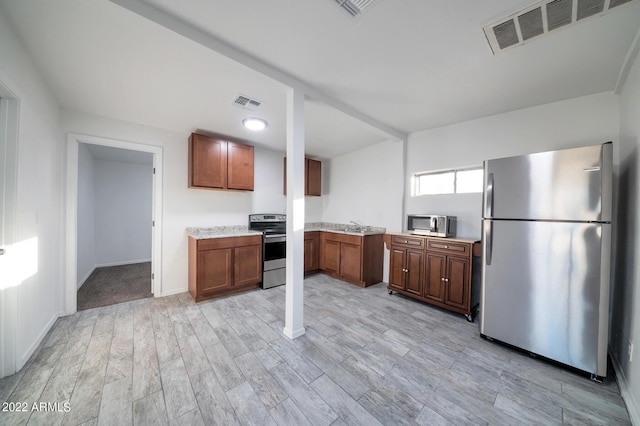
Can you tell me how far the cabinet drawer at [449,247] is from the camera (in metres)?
2.63

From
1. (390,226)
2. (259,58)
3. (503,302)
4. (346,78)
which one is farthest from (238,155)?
(503,302)

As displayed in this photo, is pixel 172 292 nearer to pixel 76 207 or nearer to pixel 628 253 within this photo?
pixel 76 207

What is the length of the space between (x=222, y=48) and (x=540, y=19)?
2.19 metres

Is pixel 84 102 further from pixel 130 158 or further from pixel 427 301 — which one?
pixel 427 301

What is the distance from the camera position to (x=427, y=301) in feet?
9.66

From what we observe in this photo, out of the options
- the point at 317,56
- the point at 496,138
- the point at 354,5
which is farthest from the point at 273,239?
the point at 496,138

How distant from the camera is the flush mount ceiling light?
2930mm

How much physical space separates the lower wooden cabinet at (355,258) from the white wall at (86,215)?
4.18 metres

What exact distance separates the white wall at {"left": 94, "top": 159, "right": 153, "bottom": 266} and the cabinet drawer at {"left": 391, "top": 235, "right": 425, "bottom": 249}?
570cm

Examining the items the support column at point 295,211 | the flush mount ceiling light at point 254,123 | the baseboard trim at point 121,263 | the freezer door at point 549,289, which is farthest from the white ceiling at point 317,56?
the baseboard trim at point 121,263

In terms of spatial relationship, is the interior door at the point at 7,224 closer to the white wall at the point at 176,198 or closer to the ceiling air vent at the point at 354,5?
the white wall at the point at 176,198

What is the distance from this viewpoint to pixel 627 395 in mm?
1497

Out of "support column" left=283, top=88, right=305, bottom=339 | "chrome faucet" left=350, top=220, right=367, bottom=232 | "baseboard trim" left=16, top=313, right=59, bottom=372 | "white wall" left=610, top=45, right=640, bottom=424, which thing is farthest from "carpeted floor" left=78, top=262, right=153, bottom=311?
"white wall" left=610, top=45, right=640, bottom=424

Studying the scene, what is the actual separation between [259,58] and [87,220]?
15.8ft
